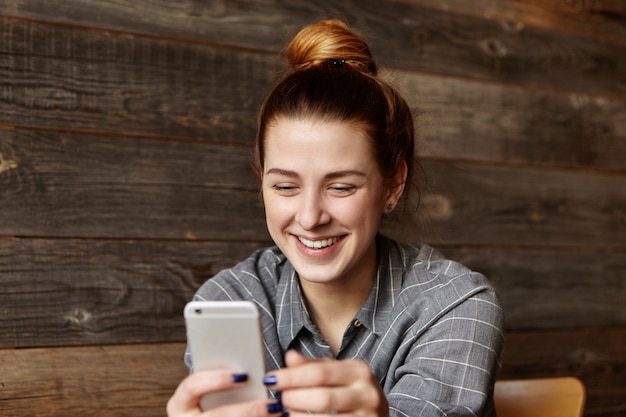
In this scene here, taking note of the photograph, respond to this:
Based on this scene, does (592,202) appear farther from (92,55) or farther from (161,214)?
(92,55)

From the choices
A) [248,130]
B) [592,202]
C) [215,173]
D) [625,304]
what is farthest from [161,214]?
[625,304]

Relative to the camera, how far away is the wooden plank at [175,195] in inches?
59.1

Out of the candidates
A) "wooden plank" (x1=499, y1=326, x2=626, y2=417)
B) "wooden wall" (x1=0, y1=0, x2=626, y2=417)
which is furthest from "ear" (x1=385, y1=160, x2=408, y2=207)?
"wooden plank" (x1=499, y1=326, x2=626, y2=417)

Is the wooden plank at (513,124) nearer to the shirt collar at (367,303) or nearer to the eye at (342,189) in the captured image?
the shirt collar at (367,303)

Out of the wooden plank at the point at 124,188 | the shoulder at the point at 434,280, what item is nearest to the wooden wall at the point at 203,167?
the wooden plank at the point at 124,188

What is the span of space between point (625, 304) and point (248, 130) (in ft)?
4.29

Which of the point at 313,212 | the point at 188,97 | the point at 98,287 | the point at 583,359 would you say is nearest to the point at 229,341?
the point at 313,212

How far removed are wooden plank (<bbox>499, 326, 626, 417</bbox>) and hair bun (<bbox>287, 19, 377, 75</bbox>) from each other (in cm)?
104

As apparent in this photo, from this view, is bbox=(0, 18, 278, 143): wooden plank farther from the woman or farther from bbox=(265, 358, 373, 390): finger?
bbox=(265, 358, 373, 390): finger

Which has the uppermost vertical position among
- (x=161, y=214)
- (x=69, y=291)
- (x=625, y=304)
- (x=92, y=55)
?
(x=92, y=55)

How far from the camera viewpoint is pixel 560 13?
7.13 feet

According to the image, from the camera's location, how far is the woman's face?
47.0 inches

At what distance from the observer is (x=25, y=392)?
1.51 metres

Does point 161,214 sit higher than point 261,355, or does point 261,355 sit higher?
point 261,355
